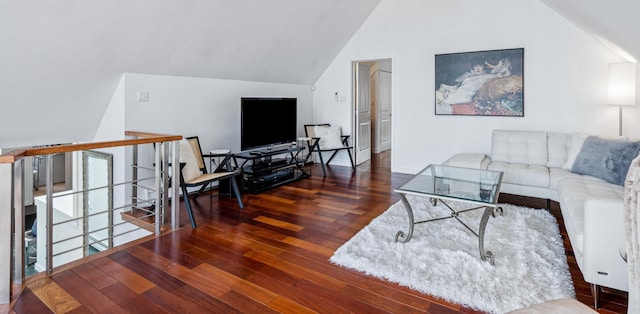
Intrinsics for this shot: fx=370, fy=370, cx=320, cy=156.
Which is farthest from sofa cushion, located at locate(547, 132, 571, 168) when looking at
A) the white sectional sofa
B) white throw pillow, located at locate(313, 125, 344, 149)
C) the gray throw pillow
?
white throw pillow, located at locate(313, 125, 344, 149)

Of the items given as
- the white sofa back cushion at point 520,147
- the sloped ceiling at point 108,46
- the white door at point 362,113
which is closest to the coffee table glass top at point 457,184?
the white sofa back cushion at point 520,147

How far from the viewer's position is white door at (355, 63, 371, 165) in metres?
6.54

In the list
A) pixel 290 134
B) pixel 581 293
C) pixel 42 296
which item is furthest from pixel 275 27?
pixel 581 293

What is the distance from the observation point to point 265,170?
4805 mm

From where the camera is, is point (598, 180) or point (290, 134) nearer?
point (598, 180)

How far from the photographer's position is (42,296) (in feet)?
7.17

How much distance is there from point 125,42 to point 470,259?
3461 mm

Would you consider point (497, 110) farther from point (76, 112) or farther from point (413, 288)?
point (76, 112)

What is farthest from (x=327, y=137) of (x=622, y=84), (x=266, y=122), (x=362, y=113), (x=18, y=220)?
(x=18, y=220)

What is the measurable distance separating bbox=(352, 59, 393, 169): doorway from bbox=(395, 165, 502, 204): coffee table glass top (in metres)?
2.82

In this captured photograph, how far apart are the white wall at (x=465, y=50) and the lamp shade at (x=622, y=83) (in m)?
0.27

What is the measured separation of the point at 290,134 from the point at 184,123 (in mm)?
1607

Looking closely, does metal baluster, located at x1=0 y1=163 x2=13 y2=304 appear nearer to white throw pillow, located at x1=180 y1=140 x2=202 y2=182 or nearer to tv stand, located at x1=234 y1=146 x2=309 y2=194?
white throw pillow, located at x1=180 y1=140 x2=202 y2=182

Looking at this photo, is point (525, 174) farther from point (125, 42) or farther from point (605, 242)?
point (125, 42)
